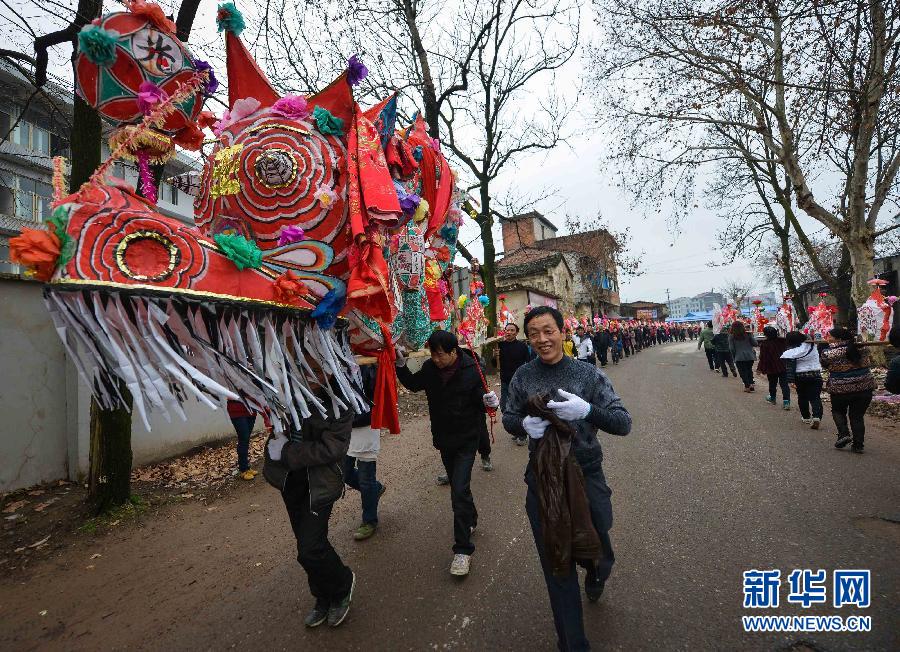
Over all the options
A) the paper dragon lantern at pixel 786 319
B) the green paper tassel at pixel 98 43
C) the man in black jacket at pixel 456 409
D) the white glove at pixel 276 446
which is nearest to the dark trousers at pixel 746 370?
the paper dragon lantern at pixel 786 319

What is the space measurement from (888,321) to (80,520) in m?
14.2

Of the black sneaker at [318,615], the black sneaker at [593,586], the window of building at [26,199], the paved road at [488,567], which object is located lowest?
the paved road at [488,567]

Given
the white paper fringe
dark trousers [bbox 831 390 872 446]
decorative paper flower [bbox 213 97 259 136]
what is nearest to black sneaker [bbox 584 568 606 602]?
the white paper fringe

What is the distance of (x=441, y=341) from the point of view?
3262 mm

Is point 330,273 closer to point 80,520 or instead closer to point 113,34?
point 113,34

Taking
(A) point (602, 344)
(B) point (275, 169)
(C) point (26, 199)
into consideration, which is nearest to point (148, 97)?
(B) point (275, 169)

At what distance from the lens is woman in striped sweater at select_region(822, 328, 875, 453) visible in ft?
15.8

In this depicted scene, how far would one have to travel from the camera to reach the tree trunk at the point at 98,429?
4.14 meters

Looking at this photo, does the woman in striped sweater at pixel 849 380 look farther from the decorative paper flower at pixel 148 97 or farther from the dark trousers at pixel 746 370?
the decorative paper flower at pixel 148 97

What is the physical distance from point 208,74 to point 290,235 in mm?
842

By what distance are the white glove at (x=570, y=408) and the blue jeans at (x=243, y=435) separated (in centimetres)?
387

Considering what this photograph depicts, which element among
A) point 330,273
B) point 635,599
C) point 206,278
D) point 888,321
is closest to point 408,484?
point 635,599

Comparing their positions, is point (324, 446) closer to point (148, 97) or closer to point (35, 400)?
point (148, 97)

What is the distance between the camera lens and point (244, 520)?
167 inches
